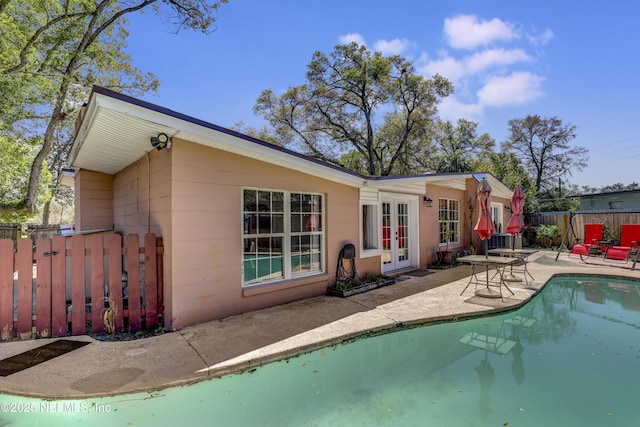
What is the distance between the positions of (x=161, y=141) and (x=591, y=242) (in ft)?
44.9

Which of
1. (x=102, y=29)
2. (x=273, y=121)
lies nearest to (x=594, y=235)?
(x=273, y=121)

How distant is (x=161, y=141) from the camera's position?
4125 millimetres

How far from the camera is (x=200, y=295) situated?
4.42 metres

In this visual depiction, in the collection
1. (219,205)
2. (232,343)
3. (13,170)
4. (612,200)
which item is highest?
(13,170)

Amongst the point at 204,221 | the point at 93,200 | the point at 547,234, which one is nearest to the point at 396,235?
the point at 204,221

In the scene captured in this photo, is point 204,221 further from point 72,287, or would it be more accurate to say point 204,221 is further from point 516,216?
point 516,216

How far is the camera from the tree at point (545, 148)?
85.0 ft

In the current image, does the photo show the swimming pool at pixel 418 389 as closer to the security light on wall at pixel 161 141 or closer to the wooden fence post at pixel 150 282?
the wooden fence post at pixel 150 282

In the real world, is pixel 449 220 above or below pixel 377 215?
below

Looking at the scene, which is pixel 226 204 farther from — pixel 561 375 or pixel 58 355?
pixel 561 375

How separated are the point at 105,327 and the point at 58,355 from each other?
69 cm

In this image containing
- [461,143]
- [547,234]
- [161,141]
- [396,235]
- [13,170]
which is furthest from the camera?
[461,143]

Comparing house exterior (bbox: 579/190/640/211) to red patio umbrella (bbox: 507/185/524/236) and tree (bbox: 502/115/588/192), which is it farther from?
red patio umbrella (bbox: 507/185/524/236)

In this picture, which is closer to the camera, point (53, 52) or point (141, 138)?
point (141, 138)
